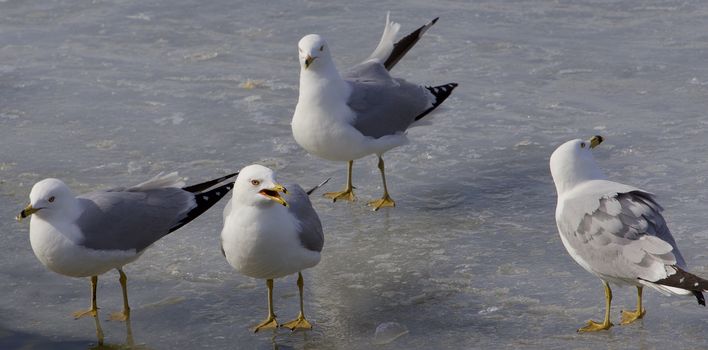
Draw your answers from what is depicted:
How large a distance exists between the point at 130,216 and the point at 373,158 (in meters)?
2.73

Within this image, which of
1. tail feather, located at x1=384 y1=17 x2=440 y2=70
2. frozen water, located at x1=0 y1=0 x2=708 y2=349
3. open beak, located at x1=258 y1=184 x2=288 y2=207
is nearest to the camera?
open beak, located at x1=258 y1=184 x2=288 y2=207

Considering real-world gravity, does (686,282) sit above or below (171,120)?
above

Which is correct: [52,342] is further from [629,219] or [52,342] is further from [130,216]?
→ [629,219]

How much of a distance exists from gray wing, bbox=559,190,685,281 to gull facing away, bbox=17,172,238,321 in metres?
2.05

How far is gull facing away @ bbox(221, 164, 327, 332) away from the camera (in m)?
5.44

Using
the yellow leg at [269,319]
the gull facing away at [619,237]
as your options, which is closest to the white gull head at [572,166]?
the gull facing away at [619,237]

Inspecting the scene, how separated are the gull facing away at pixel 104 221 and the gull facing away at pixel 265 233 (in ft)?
1.87

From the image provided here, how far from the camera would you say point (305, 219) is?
5.82 m

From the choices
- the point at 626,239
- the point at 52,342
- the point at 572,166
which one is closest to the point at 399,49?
the point at 572,166

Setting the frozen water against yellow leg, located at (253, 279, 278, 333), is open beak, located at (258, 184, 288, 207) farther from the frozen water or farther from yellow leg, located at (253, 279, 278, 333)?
the frozen water

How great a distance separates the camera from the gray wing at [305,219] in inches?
225

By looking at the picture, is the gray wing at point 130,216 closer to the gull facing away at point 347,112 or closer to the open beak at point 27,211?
the open beak at point 27,211

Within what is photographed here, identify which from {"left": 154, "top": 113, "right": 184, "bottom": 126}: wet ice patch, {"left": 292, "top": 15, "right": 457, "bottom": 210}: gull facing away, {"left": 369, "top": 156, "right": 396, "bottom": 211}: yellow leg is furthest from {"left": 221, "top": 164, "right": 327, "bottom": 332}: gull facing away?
{"left": 154, "top": 113, "right": 184, "bottom": 126}: wet ice patch

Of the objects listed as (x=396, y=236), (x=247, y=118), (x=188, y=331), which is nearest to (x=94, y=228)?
(x=188, y=331)
